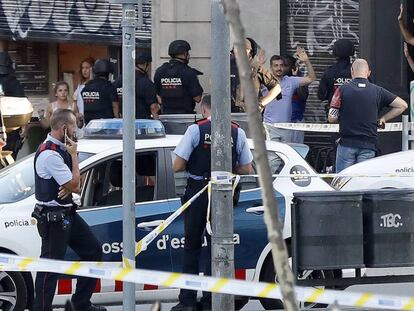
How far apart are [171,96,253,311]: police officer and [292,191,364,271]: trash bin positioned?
3.19 feet

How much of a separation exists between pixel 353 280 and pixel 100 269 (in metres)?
2.40

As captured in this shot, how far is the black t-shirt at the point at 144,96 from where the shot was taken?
14.1 m

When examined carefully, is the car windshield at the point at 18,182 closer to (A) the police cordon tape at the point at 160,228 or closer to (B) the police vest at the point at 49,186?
(B) the police vest at the point at 49,186

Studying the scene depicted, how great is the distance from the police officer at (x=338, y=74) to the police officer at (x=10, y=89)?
397 cm

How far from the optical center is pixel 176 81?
545 inches

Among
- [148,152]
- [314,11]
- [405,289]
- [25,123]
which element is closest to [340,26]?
[314,11]

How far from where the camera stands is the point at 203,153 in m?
9.27

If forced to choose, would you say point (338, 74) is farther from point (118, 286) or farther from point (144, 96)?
Result: point (118, 286)

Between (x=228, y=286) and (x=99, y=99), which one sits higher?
(x=99, y=99)

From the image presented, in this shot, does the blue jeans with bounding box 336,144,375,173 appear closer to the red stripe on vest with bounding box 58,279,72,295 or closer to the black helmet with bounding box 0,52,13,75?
the red stripe on vest with bounding box 58,279,72,295

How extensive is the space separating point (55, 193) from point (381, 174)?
3217 mm

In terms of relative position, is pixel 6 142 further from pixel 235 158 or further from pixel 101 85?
pixel 235 158

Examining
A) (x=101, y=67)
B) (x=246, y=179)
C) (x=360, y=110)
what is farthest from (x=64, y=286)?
(x=101, y=67)

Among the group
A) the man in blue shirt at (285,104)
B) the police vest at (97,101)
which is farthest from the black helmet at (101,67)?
the man in blue shirt at (285,104)
